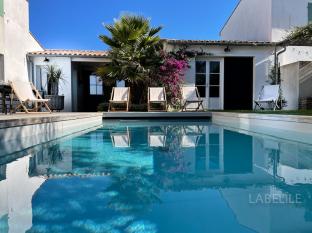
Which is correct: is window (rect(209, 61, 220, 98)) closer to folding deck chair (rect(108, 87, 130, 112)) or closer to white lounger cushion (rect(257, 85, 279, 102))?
white lounger cushion (rect(257, 85, 279, 102))

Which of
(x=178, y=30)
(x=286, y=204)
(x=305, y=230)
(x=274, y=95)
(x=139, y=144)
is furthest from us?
(x=178, y=30)

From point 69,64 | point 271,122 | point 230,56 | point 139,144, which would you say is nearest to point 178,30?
point 230,56

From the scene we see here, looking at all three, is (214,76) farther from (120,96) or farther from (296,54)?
(120,96)

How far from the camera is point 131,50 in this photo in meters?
11.3

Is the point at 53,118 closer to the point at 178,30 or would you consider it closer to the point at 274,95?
the point at 274,95

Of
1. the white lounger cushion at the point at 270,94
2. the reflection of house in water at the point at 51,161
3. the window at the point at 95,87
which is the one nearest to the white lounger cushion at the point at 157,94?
the white lounger cushion at the point at 270,94

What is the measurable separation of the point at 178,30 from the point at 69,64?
10537mm

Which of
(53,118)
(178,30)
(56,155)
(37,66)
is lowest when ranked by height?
(56,155)

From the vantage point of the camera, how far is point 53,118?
17.5ft

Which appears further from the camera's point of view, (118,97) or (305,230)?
(118,97)

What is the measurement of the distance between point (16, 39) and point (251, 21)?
1145cm

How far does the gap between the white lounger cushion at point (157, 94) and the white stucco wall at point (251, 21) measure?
20.2ft

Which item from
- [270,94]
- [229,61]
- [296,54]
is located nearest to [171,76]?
[270,94]

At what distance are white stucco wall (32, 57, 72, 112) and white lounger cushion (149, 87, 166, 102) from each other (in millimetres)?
3913
